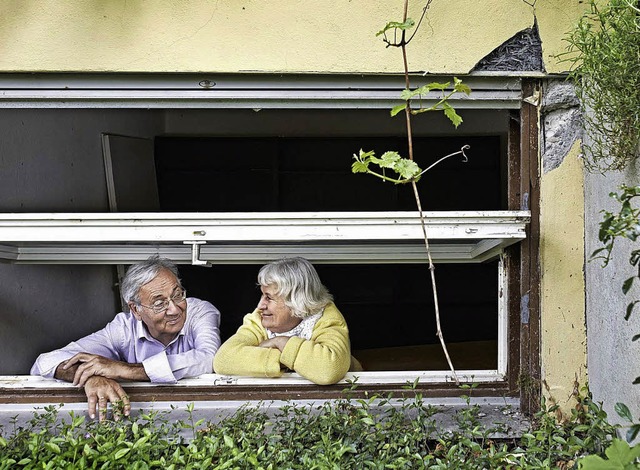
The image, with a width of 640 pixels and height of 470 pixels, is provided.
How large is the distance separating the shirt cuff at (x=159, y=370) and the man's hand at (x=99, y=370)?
29 millimetres

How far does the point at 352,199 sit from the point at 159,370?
3.92 m

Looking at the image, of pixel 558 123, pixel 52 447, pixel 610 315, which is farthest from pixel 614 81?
pixel 52 447

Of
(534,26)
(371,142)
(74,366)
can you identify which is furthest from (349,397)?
(371,142)

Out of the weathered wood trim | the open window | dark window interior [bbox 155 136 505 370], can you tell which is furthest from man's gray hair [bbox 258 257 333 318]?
dark window interior [bbox 155 136 505 370]

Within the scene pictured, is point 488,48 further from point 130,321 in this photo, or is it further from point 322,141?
point 322,141

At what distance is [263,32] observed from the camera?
2621 millimetres

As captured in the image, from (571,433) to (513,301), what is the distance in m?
0.53

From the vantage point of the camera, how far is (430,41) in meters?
2.62

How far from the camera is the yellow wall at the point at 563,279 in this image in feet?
8.70

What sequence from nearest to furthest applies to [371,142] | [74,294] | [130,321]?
[130,321], [74,294], [371,142]

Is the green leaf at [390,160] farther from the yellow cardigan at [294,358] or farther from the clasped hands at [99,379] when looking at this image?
the clasped hands at [99,379]

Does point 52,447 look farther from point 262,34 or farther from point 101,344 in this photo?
point 262,34

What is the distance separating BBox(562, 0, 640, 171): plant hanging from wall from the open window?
36cm

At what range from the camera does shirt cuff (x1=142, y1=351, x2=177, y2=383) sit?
2.83m
